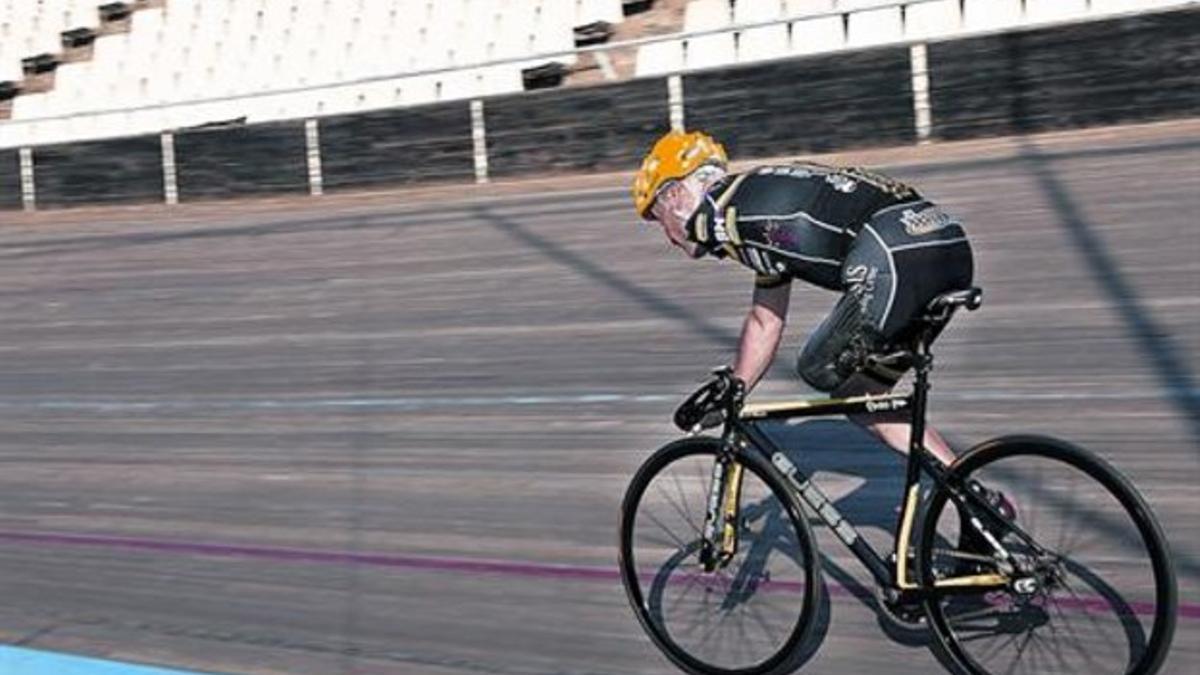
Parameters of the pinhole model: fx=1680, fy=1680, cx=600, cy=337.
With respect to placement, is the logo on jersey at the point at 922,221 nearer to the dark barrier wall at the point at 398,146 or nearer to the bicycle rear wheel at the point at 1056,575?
the bicycle rear wheel at the point at 1056,575

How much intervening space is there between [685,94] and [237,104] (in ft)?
28.3

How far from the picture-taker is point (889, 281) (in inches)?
164

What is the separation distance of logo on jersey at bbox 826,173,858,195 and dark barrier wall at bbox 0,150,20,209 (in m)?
19.2

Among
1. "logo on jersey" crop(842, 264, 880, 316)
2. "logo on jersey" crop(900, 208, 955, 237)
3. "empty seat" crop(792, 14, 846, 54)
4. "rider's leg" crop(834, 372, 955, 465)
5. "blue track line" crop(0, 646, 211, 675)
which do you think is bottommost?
"blue track line" crop(0, 646, 211, 675)

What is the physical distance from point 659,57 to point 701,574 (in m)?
14.9

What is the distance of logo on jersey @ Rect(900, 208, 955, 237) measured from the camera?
4.23 metres

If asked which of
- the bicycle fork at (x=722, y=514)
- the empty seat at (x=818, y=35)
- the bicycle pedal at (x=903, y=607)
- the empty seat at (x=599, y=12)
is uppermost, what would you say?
the empty seat at (x=599, y=12)

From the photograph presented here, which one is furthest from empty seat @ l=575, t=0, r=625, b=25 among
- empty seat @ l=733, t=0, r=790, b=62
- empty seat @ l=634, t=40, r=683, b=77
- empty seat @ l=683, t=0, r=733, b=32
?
empty seat @ l=733, t=0, r=790, b=62

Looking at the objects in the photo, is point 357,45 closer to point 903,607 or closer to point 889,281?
point 889,281

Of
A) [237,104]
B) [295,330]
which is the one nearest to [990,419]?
[295,330]

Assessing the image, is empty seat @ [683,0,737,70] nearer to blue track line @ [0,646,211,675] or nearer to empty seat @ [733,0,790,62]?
empty seat @ [733,0,790,62]

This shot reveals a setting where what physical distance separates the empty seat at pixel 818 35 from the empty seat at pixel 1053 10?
75.9 inches

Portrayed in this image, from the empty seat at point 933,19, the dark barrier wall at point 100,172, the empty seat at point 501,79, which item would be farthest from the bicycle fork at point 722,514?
the dark barrier wall at point 100,172

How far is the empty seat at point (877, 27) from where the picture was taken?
57.6 ft
